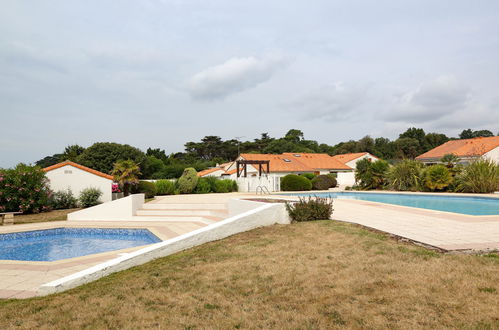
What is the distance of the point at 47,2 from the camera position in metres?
12.2

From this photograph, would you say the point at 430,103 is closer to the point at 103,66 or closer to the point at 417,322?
the point at 103,66

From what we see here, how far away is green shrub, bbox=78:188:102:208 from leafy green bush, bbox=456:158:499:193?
21.4m

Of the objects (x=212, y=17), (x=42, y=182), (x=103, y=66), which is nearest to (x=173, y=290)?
(x=42, y=182)

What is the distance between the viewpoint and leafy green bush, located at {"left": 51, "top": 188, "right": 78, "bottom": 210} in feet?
46.3

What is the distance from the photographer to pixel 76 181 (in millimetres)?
14406

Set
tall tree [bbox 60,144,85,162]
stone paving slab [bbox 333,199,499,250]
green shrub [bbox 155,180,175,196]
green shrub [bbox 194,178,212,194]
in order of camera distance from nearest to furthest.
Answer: stone paving slab [bbox 333,199,499,250] < green shrub [bbox 155,180,175,196] < green shrub [bbox 194,178,212,194] < tall tree [bbox 60,144,85,162]

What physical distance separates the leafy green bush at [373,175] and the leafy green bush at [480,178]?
5352mm

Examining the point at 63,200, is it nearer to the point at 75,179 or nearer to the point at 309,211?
the point at 75,179

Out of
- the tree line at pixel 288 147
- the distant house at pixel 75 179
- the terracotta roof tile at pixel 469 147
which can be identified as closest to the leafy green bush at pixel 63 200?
the distant house at pixel 75 179

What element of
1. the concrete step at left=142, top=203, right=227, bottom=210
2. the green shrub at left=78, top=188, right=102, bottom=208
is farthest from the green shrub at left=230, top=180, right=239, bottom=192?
the green shrub at left=78, top=188, right=102, bottom=208

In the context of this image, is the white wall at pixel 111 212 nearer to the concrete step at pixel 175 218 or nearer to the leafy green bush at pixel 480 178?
the concrete step at pixel 175 218

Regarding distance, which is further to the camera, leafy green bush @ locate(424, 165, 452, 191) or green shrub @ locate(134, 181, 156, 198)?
leafy green bush @ locate(424, 165, 452, 191)

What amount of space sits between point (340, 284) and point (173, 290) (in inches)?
86.1

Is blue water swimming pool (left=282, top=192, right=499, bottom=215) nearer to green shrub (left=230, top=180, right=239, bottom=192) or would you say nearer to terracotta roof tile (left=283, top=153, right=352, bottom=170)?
green shrub (left=230, top=180, right=239, bottom=192)
